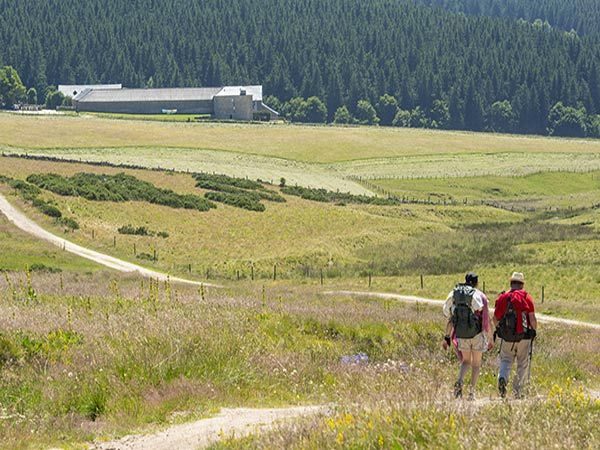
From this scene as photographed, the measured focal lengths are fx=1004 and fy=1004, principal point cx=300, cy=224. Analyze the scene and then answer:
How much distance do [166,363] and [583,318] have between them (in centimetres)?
2140

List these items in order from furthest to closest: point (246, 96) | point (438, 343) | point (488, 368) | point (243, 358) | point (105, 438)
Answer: point (246, 96), point (438, 343), point (488, 368), point (243, 358), point (105, 438)

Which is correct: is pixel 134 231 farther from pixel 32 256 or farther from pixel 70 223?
pixel 32 256

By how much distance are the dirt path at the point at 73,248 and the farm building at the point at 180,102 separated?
12958 cm

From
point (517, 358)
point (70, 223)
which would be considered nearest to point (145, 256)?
point (70, 223)

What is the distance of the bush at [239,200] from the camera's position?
71.1 metres

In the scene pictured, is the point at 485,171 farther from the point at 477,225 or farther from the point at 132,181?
the point at 132,181

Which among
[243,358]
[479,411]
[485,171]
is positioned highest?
[479,411]

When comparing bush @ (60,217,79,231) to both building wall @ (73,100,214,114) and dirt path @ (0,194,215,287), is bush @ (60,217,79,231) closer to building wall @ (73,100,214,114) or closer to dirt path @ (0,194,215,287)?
dirt path @ (0,194,215,287)

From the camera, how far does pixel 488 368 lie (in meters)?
18.1

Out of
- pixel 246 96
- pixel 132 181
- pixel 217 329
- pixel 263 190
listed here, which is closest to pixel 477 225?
pixel 263 190

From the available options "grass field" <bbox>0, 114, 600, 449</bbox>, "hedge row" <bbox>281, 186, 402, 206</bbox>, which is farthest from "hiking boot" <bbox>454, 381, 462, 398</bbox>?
"hedge row" <bbox>281, 186, 402, 206</bbox>

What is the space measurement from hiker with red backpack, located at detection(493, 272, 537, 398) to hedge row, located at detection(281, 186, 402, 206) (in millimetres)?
66522

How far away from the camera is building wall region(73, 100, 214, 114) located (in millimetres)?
190375

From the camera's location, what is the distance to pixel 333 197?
279 ft
